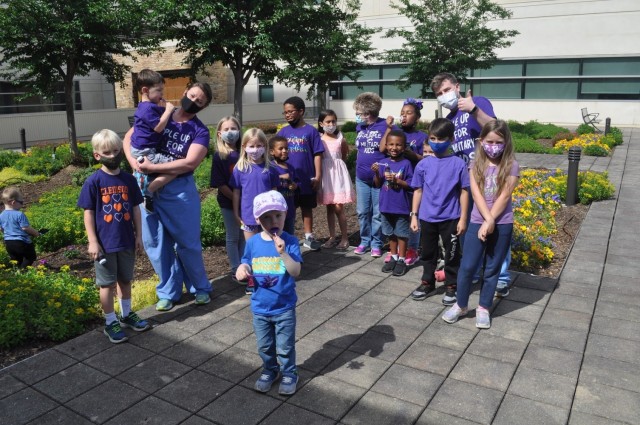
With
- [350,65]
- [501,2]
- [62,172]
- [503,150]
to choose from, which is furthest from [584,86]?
[503,150]

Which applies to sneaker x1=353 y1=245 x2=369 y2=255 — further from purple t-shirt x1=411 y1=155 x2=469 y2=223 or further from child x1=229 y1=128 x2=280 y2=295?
child x1=229 y1=128 x2=280 y2=295

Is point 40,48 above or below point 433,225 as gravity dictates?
above

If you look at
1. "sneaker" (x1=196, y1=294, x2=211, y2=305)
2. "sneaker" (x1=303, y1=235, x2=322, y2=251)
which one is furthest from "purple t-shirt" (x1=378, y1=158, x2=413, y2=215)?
"sneaker" (x1=196, y1=294, x2=211, y2=305)

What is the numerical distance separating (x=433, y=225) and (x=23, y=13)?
1279 centimetres

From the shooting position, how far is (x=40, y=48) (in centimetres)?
1422

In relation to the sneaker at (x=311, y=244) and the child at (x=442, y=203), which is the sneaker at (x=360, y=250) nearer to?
the sneaker at (x=311, y=244)

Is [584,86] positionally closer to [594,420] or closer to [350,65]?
[350,65]

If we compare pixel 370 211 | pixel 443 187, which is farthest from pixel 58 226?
pixel 443 187

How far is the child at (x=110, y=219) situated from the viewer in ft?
13.8

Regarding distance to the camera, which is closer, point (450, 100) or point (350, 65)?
point (450, 100)

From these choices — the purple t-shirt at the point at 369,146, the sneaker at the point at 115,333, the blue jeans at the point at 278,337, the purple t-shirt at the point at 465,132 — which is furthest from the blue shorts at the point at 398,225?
the sneaker at the point at 115,333

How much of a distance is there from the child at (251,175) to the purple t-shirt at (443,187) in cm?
143

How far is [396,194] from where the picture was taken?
576 cm

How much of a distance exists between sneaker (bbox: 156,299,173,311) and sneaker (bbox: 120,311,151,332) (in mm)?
351
